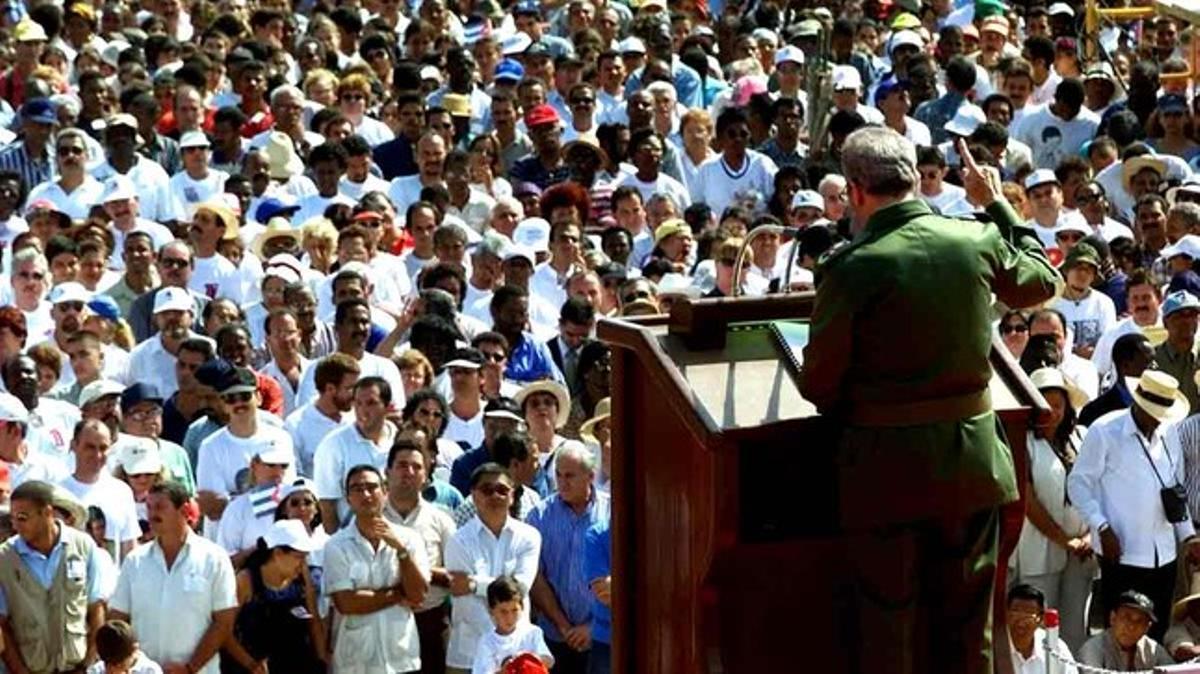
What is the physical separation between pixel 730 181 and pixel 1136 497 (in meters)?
5.68

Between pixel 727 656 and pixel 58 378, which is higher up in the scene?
pixel 727 656

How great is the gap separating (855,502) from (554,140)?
40.7 feet

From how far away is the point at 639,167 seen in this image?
1888 centimetres

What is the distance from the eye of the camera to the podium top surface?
6.87m

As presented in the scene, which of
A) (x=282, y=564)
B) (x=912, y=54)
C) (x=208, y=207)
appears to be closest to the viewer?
(x=282, y=564)

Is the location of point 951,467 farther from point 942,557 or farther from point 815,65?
point 815,65

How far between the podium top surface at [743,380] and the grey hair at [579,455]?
20.0 ft

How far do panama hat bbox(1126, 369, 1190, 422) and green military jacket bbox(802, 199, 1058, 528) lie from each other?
713 cm

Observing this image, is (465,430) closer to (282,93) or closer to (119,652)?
(119,652)

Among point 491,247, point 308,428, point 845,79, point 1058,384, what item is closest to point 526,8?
point 845,79

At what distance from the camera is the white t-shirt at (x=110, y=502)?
1313 centimetres

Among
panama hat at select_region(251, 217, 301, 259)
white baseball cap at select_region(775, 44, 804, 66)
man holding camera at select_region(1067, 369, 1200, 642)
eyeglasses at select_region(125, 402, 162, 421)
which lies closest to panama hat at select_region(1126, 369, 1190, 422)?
man holding camera at select_region(1067, 369, 1200, 642)

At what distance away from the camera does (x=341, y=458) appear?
1352 centimetres

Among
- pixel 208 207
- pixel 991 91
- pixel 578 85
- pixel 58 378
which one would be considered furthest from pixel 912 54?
pixel 58 378
